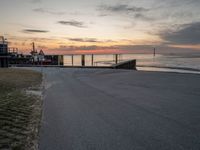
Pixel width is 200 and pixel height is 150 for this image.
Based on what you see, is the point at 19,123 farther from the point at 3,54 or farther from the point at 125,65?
the point at 3,54

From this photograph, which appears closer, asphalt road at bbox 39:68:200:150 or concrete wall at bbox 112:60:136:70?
asphalt road at bbox 39:68:200:150

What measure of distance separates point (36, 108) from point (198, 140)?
4.67 meters

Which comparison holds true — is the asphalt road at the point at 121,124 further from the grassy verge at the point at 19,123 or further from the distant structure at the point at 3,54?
the distant structure at the point at 3,54

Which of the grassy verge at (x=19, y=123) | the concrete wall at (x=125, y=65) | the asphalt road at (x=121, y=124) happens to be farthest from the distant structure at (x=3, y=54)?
the asphalt road at (x=121, y=124)

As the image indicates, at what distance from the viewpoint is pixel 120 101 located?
838 cm

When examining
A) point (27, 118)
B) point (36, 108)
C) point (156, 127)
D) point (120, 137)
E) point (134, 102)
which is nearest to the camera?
point (120, 137)

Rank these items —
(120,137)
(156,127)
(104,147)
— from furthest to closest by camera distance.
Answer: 1. (156,127)
2. (120,137)
3. (104,147)

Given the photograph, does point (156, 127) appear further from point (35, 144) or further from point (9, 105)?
point (9, 105)

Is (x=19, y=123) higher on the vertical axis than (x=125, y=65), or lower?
lower

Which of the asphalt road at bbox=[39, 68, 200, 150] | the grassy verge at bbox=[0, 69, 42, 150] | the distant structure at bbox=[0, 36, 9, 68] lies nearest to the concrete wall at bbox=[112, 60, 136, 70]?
the distant structure at bbox=[0, 36, 9, 68]

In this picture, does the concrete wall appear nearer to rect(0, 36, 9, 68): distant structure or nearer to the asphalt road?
rect(0, 36, 9, 68): distant structure

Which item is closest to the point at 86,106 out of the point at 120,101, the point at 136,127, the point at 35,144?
the point at 120,101

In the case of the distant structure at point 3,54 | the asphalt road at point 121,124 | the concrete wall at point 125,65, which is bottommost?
the asphalt road at point 121,124

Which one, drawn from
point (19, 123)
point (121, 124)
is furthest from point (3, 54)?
point (121, 124)
